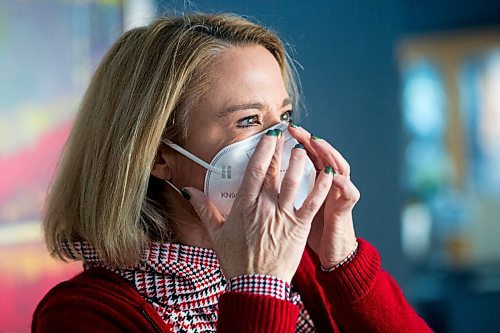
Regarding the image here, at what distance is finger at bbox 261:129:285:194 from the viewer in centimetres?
133

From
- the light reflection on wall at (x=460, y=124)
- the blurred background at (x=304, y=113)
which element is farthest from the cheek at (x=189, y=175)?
the light reflection on wall at (x=460, y=124)

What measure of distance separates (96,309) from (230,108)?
428 mm

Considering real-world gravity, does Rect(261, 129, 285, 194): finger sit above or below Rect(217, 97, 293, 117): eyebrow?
below

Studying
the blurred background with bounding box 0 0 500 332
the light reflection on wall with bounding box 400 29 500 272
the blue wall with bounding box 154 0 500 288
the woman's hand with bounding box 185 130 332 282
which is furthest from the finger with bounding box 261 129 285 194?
the light reflection on wall with bounding box 400 29 500 272

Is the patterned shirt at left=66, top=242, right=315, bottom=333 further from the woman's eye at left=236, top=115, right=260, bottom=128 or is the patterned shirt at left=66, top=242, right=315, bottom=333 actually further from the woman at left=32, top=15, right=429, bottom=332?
the woman's eye at left=236, top=115, right=260, bottom=128

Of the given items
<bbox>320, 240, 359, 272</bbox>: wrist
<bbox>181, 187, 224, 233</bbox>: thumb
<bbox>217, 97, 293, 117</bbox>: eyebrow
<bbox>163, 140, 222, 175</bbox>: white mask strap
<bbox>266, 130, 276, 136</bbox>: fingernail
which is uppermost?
<bbox>217, 97, 293, 117</bbox>: eyebrow

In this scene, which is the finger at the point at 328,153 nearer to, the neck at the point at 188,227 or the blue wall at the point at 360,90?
the neck at the point at 188,227

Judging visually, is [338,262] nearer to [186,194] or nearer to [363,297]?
[363,297]

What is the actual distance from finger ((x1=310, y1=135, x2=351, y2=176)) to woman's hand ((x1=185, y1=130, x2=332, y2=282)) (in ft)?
0.34

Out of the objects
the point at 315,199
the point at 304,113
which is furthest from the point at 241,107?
the point at 304,113

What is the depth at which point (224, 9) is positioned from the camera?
2.52 meters

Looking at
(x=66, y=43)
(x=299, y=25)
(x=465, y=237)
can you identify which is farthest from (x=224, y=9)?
(x=465, y=237)

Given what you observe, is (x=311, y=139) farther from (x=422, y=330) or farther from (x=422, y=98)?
(x=422, y=98)

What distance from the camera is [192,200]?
56.8 inches
